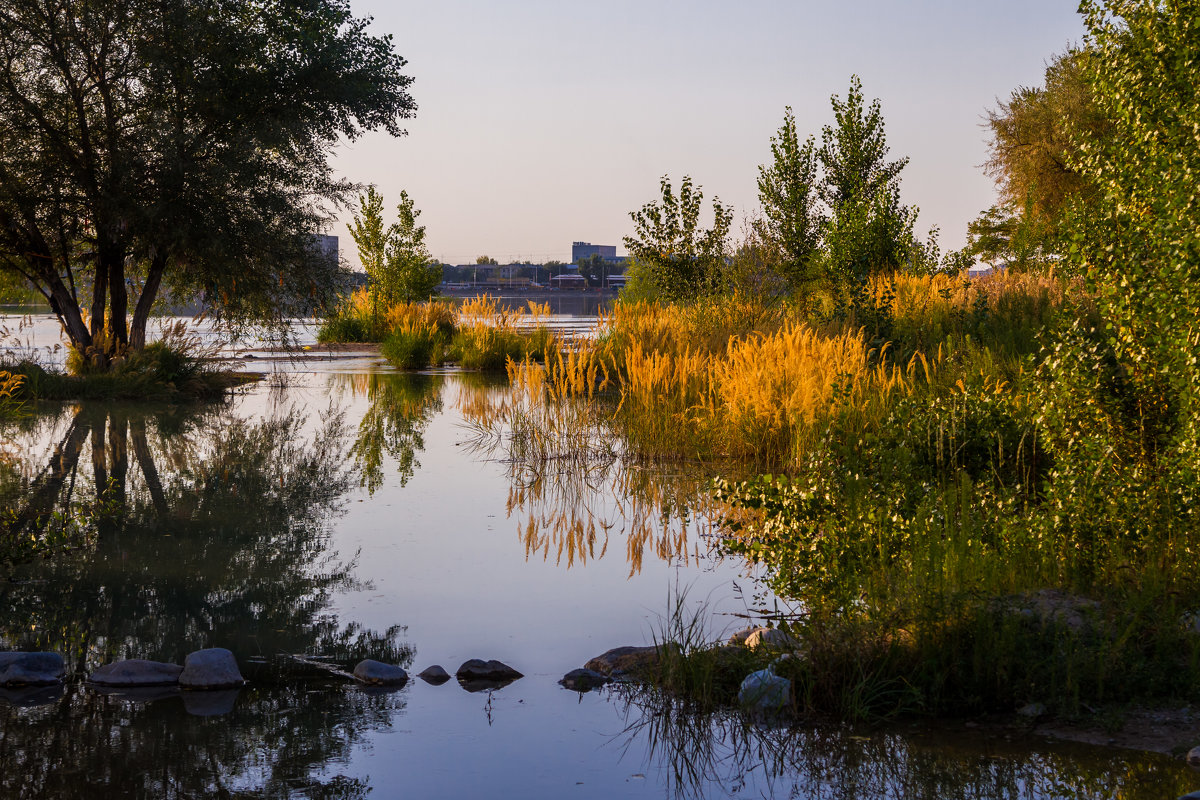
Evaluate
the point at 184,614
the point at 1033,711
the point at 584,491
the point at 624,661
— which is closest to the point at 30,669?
the point at 184,614

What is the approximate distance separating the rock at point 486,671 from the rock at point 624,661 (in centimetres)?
33

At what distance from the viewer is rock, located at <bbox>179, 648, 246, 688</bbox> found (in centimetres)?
412

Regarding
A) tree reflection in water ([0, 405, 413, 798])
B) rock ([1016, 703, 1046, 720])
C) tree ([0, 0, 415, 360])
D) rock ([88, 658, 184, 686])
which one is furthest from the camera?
tree ([0, 0, 415, 360])

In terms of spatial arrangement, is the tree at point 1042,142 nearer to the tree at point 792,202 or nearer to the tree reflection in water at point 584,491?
the tree at point 792,202

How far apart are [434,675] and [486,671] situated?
214mm

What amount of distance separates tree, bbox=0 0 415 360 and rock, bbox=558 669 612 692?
1249cm

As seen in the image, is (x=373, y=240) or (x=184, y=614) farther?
(x=373, y=240)

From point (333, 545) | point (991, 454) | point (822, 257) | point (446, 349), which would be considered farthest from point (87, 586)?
point (446, 349)

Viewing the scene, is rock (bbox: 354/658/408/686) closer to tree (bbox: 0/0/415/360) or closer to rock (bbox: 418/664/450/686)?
rock (bbox: 418/664/450/686)

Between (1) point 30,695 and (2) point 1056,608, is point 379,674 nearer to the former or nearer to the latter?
(1) point 30,695

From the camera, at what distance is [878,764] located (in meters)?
3.43

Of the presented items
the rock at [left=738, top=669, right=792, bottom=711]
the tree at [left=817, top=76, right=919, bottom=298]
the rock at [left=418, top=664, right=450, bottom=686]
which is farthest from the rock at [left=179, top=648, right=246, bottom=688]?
the tree at [left=817, top=76, right=919, bottom=298]

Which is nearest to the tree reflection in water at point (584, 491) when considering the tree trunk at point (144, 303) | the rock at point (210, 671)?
the rock at point (210, 671)

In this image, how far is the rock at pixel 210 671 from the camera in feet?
13.5
